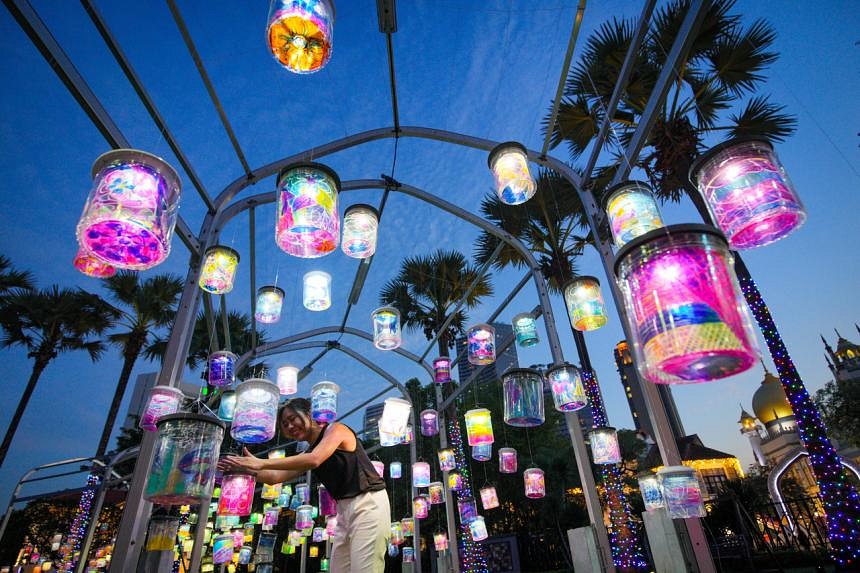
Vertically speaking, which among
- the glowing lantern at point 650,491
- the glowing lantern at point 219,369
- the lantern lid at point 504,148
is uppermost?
the lantern lid at point 504,148

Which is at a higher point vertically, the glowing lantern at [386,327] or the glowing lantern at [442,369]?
the glowing lantern at [442,369]

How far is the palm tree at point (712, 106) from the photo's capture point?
7707 millimetres

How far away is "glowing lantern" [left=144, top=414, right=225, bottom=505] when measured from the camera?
2.53 metres

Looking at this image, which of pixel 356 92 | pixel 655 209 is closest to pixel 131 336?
Result: pixel 356 92

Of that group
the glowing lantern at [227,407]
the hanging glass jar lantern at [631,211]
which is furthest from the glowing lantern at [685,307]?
the glowing lantern at [227,407]

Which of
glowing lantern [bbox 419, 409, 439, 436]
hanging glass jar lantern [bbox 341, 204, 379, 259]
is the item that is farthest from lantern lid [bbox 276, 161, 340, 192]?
glowing lantern [bbox 419, 409, 439, 436]

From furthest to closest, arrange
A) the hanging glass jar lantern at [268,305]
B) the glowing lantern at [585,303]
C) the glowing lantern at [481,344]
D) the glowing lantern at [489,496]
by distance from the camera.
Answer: the glowing lantern at [489,496] < the glowing lantern at [481,344] < the hanging glass jar lantern at [268,305] < the glowing lantern at [585,303]

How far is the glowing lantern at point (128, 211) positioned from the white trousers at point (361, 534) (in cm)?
196

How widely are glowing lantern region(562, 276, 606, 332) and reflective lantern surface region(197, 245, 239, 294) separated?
3.88m

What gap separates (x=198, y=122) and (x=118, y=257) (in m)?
4.88

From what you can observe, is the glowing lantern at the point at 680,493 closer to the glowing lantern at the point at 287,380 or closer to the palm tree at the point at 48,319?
the glowing lantern at the point at 287,380

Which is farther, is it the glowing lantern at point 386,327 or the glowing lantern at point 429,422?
the glowing lantern at point 429,422

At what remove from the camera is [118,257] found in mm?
2303

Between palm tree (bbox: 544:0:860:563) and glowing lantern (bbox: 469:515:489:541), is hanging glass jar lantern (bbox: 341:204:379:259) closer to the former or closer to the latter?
palm tree (bbox: 544:0:860:563)
